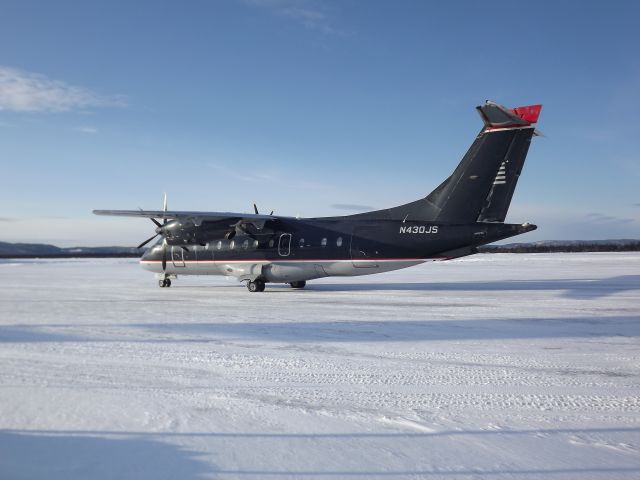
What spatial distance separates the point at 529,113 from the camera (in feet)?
52.5

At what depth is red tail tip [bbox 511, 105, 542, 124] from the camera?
52.4ft

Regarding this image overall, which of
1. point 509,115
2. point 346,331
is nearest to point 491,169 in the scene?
point 509,115

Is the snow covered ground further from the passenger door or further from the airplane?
the passenger door

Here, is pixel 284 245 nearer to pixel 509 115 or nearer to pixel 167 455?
pixel 509 115

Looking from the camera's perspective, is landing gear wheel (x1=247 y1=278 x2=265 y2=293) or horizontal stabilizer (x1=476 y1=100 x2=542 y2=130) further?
landing gear wheel (x1=247 y1=278 x2=265 y2=293)

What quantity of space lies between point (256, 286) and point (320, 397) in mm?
15288

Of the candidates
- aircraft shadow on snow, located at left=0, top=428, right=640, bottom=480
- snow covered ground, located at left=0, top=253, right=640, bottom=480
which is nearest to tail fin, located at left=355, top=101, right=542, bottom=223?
snow covered ground, located at left=0, top=253, right=640, bottom=480

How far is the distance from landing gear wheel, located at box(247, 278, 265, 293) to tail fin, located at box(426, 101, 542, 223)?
7.77m

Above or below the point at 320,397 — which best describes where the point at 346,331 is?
above

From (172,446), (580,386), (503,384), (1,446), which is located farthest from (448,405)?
(1,446)

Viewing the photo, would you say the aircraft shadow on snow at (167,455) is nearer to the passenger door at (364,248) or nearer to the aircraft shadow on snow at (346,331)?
the aircraft shadow on snow at (346,331)

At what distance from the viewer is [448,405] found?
533 cm

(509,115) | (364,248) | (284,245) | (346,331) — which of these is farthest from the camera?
(284,245)

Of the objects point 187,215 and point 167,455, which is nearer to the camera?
point 167,455
